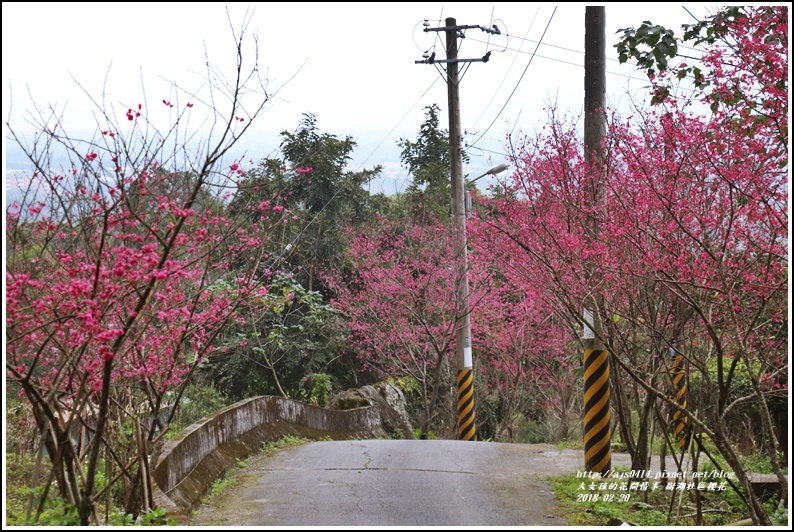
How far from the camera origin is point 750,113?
6.54 metres

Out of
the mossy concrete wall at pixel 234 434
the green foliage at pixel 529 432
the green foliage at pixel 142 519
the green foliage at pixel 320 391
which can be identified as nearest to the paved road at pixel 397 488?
the mossy concrete wall at pixel 234 434

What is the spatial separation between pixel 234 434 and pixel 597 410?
5095 millimetres

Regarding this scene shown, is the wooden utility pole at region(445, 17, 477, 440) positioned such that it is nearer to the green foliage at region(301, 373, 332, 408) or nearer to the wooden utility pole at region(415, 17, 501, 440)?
the wooden utility pole at region(415, 17, 501, 440)

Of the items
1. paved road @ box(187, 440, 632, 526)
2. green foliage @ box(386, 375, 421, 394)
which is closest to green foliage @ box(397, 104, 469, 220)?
green foliage @ box(386, 375, 421, 394)

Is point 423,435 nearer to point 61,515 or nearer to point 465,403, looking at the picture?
point 465,403

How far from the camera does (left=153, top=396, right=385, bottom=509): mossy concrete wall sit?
26.8 feet

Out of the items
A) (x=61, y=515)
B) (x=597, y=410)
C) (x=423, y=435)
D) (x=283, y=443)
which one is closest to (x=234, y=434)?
(x=283, y=443)

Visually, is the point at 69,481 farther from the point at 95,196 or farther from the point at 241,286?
the point at 241,286

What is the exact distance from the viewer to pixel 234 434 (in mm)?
11906

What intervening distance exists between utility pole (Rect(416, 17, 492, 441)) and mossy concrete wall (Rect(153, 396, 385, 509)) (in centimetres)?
308

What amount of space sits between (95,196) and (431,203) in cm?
2229

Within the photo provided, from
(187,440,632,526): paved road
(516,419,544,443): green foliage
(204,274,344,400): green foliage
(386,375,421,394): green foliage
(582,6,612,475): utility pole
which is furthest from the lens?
(516,419,544,443): green foliage

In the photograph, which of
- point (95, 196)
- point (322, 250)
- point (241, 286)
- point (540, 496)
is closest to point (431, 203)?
point (322, 250)

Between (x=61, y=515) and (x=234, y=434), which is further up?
(x=61, y=515)
